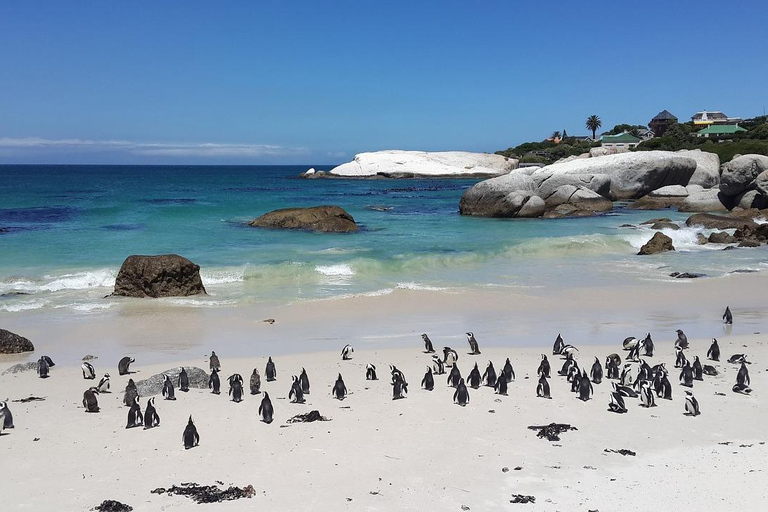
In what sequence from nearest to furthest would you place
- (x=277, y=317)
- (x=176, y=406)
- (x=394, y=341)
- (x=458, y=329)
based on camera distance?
(x=176, y=406)
(x=394, y=341)
(x=458, y=329)
(x=277, y=317)

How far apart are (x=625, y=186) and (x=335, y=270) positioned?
3182 cm

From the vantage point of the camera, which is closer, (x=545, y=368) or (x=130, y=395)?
(x=130, y=395)

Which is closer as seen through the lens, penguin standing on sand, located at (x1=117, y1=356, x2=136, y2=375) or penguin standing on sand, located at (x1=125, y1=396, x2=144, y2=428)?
penguin standing on sand, located at (x1=125, y1=396, x2=144, y2=428)

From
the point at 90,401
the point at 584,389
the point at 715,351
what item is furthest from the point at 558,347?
the point at 90,401

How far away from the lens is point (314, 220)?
1358 inches

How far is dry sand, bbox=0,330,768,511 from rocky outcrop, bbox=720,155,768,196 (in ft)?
97.8

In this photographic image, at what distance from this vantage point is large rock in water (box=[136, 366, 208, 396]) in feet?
34.9

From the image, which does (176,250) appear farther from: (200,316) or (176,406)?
(176,406)

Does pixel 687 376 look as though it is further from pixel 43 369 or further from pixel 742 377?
pixel 43 369

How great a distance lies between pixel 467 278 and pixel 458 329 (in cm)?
701

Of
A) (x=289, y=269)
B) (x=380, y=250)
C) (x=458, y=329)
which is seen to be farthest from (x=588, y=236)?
(x=458, y=329)

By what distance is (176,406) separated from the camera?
10.1 meters

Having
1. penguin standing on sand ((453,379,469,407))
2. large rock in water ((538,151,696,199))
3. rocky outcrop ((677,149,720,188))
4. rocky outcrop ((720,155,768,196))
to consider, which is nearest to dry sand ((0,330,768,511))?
penguin standing on sand ((453,379,469,407))

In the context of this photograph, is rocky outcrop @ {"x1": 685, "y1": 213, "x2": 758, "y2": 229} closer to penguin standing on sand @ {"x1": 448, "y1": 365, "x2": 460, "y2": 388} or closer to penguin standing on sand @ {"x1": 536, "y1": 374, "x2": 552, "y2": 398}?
penguin standing on sand @ {"x1": 536, "y1": 374, "x2": 552, "y2": 398}
